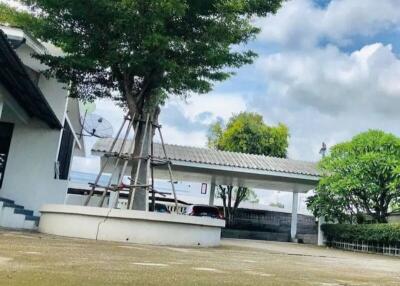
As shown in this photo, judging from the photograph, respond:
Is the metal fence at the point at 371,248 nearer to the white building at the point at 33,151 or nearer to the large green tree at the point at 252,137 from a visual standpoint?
the white building at the point at 33,151

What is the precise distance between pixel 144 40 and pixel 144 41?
56 millimetres

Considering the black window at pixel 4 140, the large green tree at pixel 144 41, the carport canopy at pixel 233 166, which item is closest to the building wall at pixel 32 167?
the black window at pixel 4 140

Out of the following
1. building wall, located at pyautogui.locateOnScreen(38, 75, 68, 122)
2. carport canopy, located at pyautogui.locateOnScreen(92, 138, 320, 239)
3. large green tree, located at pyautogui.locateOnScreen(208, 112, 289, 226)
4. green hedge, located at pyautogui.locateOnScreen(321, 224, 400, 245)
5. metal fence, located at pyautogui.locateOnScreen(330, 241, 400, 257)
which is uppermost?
large green tree, located at pyautogui.locateOnScreen(208, 112, 289, 226)

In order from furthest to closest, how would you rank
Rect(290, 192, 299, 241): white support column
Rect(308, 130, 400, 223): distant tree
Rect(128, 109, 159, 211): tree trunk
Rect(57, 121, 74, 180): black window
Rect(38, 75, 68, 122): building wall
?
1. Rect(290, 192, 299, 241): white support column
2. Rect(57, 121, 74, 180): black window
3. Rect(308, 130, 400, 223): distant tree
4. Rect(38, 75, 68, 122): building wall
5. Rect(128, 109, 159, 211): tree trunk

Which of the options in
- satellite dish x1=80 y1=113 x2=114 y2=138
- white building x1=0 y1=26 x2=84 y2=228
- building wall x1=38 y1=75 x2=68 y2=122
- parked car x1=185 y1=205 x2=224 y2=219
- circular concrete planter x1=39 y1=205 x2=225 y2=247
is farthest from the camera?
satellite dish x1=80 y1=113 x2=114 y2=138

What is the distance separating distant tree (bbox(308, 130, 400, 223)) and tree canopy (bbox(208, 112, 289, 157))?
12.2 meters

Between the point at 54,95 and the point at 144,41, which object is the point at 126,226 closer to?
the point at 144,41

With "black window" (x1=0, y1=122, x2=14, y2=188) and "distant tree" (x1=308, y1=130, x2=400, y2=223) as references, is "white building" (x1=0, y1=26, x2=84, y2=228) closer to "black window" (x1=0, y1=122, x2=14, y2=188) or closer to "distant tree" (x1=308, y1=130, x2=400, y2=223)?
"black window" (x1=0, y1=122, x2=14, y2=188)

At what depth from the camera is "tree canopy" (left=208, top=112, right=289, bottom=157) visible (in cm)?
2775

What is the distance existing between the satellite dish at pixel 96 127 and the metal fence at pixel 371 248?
9837mm

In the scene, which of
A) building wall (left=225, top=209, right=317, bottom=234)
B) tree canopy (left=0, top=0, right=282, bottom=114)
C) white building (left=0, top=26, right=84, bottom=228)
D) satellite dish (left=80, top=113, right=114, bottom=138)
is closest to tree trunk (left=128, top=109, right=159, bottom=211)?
tree canopy (left=0, top=0, right=282, bottom=114)

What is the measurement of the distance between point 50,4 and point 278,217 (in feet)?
57.7

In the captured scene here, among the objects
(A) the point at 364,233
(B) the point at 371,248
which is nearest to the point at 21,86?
(A) the point at 364,233

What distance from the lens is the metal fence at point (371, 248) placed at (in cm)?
1308
